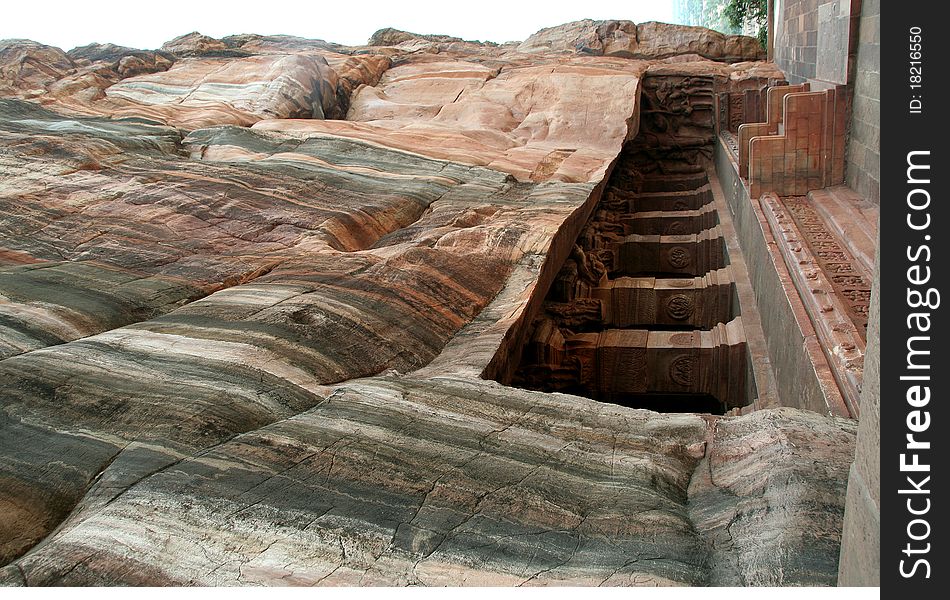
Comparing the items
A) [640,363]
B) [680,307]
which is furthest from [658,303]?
[640,363]

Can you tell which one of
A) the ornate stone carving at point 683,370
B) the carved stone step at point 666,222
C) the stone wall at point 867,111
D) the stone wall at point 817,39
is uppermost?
the stone wall at point 817,39

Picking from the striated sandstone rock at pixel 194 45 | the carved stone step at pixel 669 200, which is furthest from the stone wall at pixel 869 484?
the striated sandstone rock at pixel 194 45

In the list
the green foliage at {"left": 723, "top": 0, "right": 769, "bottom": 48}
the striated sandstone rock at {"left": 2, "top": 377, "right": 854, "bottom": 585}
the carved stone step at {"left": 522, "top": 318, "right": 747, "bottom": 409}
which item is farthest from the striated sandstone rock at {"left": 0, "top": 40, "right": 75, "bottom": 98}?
the green foliage at {"left": 723, "top": 0, "right": 769, "bottom": 48}

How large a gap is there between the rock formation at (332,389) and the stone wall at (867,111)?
153 centimetres

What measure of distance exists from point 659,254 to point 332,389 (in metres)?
6.86

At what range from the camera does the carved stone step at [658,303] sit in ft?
25.3

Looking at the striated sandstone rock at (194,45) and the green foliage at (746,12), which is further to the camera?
the green foliage at (746,12)

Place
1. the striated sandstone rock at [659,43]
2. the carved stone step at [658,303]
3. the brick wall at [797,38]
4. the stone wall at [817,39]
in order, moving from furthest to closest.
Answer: the striated sandstone rock at [659,43] < the brick wall at [797,38] < the carved stone step at [658,303] < the stone wall at [817,39]

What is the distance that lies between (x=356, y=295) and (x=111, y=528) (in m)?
2.34

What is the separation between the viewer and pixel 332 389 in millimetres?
3441

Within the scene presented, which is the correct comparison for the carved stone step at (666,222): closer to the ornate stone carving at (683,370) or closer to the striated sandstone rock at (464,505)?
the ornate stone carving at (683,370)

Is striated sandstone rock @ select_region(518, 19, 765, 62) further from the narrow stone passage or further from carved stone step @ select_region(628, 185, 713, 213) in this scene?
the narrow stone passage

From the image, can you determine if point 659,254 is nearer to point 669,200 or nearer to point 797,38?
point 669,200
